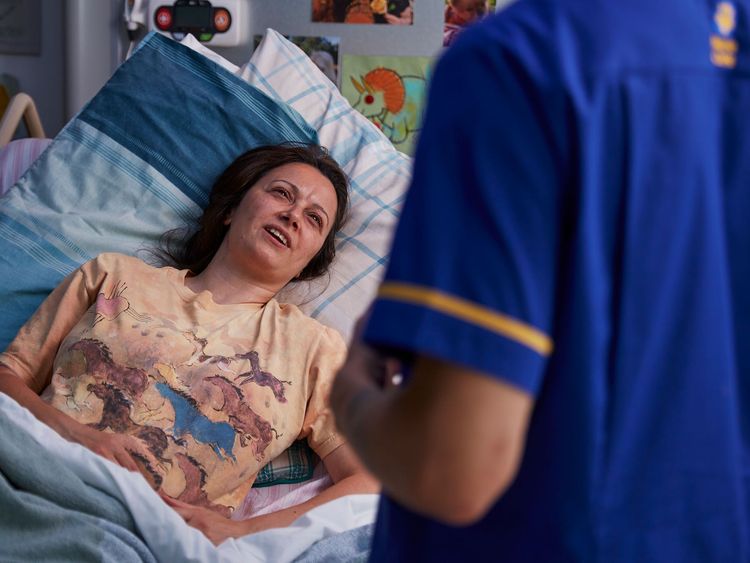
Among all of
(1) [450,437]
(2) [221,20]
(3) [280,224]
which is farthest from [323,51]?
(1) [450,437]

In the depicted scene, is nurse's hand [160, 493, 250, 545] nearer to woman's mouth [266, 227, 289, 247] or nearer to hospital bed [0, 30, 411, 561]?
hospital bed [0, 30, 411, 561]

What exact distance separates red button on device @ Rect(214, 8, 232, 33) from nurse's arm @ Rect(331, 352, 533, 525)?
Result: 2.08 metres

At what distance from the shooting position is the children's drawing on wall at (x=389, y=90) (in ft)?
7.80

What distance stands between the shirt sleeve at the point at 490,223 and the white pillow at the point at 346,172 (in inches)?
50.5

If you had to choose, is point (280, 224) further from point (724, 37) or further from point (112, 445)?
point (724, 37)

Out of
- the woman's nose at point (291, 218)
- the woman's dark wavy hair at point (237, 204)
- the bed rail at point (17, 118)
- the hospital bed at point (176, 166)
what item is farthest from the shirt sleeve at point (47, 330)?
the bed rail at point (17, 118)

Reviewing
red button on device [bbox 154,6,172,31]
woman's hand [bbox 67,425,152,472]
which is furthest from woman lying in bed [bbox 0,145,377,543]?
red button on device [bbox 154,6,172,31]

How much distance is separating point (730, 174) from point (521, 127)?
0.49 feet

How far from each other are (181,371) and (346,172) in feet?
2.43

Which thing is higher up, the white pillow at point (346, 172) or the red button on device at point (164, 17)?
→ the red button on device at point (164, 17)

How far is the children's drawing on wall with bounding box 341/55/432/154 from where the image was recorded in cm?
238

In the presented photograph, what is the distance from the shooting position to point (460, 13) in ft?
7.67

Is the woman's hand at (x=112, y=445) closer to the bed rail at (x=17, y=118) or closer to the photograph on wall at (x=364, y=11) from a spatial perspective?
the bed rail at (x=17, y=118)

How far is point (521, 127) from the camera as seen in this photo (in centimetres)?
→ 50
